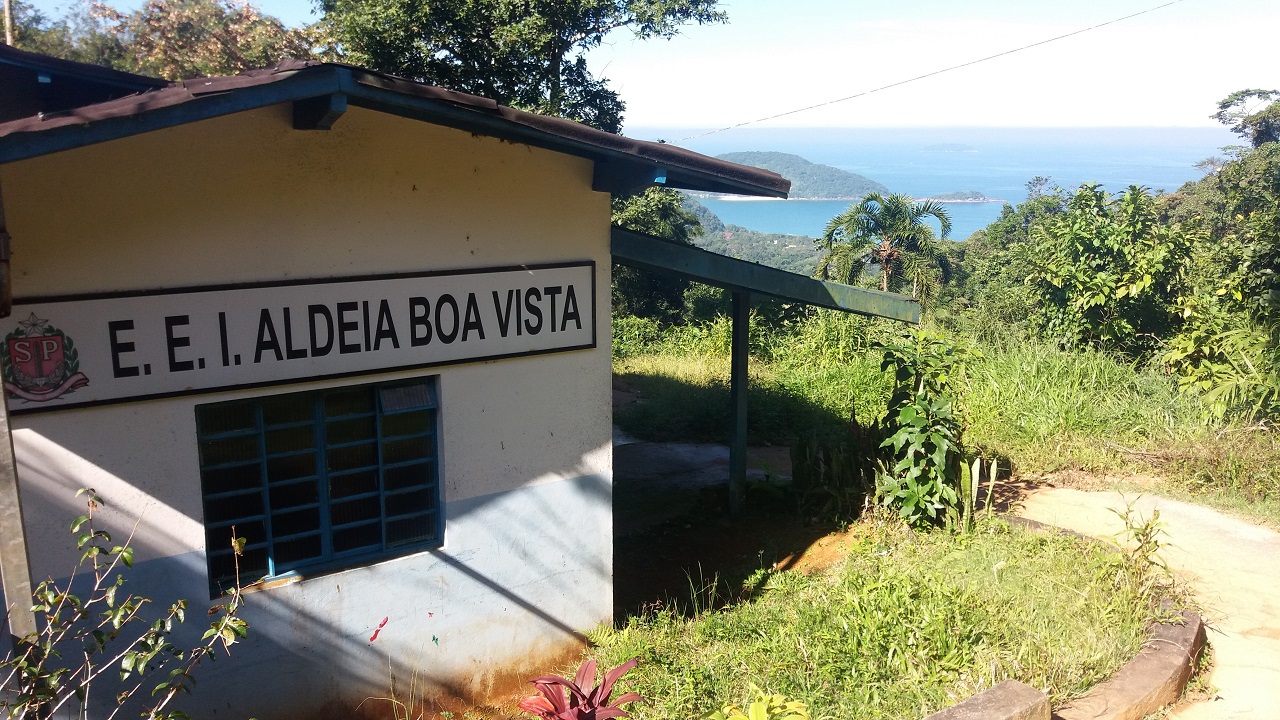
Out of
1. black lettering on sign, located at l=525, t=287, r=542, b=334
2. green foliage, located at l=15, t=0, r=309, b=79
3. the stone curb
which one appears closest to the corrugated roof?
black lettering on sign, located at l=525, t=287, r=542, b=334

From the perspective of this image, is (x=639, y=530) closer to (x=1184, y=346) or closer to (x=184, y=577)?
(x=184, y=577)

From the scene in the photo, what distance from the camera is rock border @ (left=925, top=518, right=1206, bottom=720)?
3.99 metres

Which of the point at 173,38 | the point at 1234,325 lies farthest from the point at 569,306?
the point at 173,38

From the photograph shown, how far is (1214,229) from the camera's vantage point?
26391 mm

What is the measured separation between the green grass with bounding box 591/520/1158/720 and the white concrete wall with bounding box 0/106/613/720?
3.13 ft

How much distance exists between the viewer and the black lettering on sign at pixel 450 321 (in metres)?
5.25

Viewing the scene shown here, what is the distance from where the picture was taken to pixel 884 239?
21.7m

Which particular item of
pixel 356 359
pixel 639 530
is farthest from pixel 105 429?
pixel 639 530

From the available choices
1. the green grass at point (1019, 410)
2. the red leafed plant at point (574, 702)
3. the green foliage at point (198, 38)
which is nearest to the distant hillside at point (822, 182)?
the green foliage at point (198, 38)

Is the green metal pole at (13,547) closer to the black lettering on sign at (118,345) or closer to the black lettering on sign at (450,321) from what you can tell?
the black lettering on sign at (118,345)

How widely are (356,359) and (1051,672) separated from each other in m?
4.12

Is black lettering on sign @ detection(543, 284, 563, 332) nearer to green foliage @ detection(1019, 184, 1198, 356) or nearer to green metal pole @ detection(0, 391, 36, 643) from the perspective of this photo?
green metal pole @ detection(0, 391, 36, 643)

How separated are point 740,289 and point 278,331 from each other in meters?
3.89

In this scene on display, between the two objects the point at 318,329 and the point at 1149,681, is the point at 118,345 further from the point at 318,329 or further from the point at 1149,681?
the point at 1149,681
